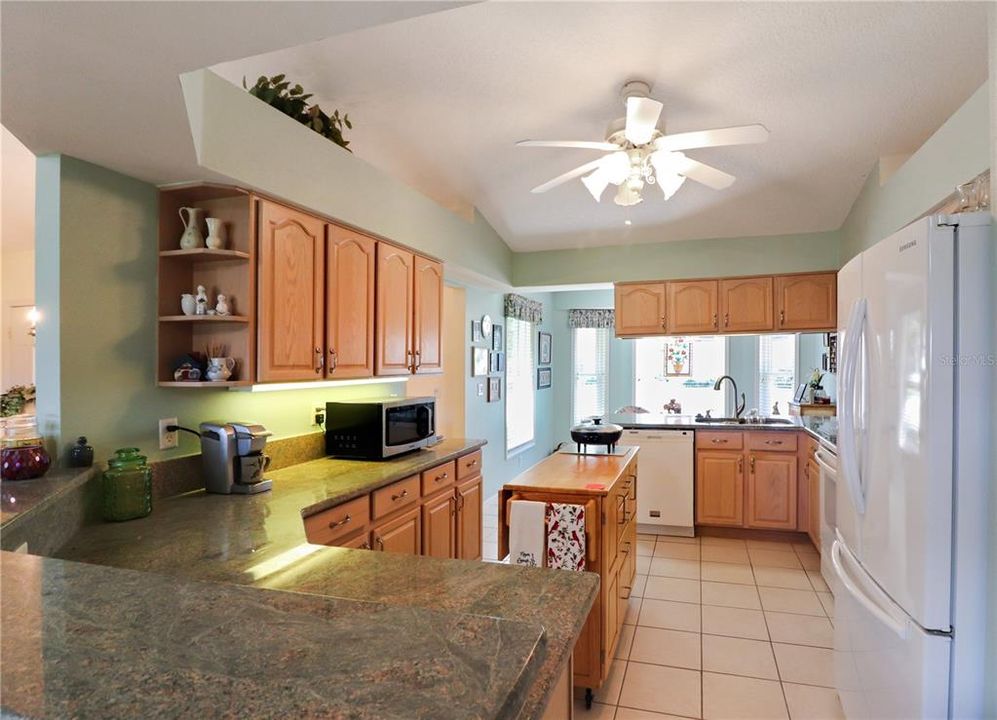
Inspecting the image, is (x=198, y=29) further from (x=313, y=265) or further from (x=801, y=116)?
(x=801, y=116)

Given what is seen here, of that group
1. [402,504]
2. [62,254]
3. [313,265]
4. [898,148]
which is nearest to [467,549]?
[402,504]

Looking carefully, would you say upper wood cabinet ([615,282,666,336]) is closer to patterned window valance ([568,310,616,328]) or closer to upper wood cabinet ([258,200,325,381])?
patterned window valance ([568,310,616,328])

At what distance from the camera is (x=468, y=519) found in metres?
3.47

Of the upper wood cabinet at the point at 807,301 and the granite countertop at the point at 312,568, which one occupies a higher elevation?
the upper wood cabinet at the point at 807,301

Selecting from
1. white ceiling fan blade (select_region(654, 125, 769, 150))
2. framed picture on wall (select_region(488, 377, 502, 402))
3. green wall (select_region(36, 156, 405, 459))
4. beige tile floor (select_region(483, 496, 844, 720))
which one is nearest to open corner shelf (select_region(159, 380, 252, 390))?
green wall (select_region(36, 156, 405, 459))

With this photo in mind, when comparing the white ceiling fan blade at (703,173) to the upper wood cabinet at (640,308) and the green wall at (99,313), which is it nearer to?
the upper wood cabinet at (640,308)

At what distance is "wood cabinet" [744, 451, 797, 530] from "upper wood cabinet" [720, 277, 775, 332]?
1041mm

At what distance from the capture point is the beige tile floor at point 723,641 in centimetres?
232

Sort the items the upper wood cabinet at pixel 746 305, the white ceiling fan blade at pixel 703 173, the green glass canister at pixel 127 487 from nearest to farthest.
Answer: the green glass canister at pixel 127 487 → the white ceiling fan blade at pixel 703 173 → the upper wood cabinet at pixel 746 305

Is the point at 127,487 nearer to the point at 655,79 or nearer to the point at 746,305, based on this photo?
the point at 655,79

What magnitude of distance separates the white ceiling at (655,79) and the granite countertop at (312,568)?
6.40ft

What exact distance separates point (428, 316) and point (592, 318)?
404cm

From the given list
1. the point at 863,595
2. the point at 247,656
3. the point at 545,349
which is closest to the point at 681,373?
the point at 545,349

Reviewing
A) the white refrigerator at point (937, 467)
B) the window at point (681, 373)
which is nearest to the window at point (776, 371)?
the window at point (681, 373)
